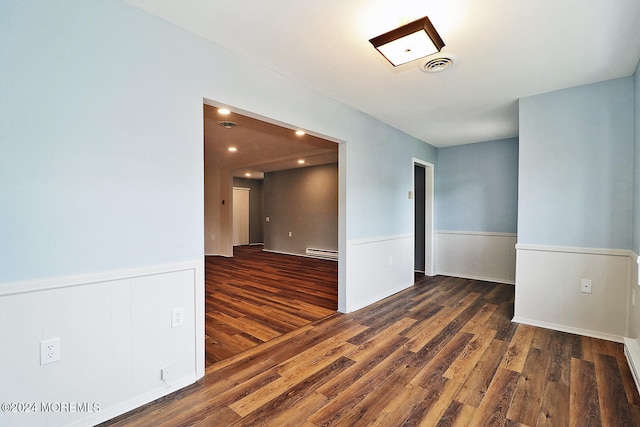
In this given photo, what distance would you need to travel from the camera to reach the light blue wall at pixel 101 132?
142 cm

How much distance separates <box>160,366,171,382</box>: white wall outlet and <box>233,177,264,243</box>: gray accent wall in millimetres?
9073

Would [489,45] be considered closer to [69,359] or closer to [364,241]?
[364,241]

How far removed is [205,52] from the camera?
2113 millimetres

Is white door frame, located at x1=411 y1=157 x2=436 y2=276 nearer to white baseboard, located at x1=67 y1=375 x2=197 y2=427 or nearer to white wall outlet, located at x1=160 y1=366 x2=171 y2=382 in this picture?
white baseboard, located at x1=67 y1=375 x2=197 y2=427

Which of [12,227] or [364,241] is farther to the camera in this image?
[364,241]

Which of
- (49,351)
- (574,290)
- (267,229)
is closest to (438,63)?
(574,290)

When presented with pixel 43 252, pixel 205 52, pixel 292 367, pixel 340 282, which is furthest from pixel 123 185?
pixel 340 282

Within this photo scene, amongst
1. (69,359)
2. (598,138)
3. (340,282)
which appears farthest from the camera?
(340,282)

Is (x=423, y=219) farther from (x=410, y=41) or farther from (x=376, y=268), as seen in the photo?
(x=410, y=41)

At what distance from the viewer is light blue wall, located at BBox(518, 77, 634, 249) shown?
9.01 feet

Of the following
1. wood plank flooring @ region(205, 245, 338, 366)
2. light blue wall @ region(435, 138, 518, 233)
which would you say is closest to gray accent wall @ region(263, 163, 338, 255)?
wood plank flooring @ region(205, 245, 338, 366)

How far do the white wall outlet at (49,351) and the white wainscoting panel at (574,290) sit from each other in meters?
3.90

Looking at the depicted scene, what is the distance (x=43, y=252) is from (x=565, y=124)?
13.9 feet

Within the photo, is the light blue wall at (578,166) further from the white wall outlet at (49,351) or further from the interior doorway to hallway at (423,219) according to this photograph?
the white wall outlet at (49,351)
